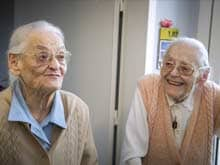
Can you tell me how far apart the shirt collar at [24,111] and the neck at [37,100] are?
3 centimetres

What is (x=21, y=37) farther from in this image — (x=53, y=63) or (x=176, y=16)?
(x=176, y=16)

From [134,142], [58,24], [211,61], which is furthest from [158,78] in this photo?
[58,24]

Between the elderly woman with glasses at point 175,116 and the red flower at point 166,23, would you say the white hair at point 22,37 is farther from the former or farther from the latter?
the red flower at point 166,23

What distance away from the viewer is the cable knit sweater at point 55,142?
1307mm

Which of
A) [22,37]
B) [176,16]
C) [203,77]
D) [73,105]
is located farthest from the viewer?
[176,16]

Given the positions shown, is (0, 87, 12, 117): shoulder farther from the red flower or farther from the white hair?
the red flower

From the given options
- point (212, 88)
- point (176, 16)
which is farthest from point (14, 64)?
point (176, 16)

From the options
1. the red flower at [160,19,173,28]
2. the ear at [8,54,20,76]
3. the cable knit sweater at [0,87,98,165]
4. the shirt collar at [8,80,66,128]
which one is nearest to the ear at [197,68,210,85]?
the red flower at [160,19,173,28]

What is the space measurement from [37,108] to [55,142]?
7.0 inches

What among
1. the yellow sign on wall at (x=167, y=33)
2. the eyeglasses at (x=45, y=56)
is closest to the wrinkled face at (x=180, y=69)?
the yellow sign on wall at (x=167, y=33)

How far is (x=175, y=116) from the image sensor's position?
64.4 inches

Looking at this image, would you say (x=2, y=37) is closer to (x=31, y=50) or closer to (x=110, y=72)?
(x=110, y=72)

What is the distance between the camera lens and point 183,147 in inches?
62.8

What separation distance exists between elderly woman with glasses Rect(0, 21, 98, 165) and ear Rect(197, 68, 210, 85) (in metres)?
0.67
